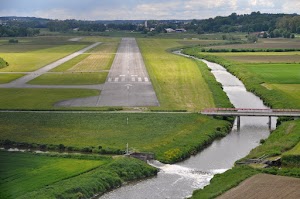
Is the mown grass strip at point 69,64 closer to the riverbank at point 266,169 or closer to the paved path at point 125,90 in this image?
the paved path at point 125,90

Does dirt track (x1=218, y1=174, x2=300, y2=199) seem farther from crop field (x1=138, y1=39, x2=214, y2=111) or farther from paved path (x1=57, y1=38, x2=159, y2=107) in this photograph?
paved path (x1=57, y1=38, x2=159, y2=107)

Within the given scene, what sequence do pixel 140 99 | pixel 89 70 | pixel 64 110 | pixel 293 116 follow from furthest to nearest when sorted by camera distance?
pixel 89 70
pixel 140 99
pixel 64 110
pixel 293 116

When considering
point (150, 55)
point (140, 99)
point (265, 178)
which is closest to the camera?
point (265, 178)

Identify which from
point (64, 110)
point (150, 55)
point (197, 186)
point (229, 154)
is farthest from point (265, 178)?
point (150, 55)

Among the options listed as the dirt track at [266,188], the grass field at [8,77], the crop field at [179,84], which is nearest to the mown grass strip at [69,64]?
the grass field at [8,77]

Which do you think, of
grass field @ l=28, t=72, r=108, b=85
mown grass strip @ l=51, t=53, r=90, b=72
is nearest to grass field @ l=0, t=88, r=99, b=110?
grass field @ l=28, t=72, r=108, b=85

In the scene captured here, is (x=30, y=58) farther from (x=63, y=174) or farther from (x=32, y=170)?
(x=63, y=174)

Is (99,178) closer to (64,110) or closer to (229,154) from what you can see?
(229,154)

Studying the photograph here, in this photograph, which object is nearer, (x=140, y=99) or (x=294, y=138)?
(x=294, y=138)
